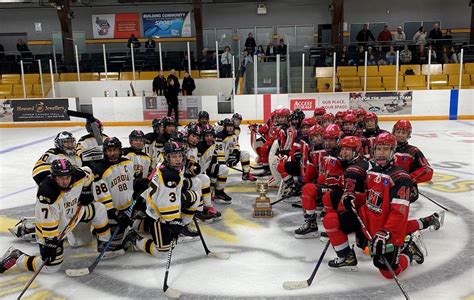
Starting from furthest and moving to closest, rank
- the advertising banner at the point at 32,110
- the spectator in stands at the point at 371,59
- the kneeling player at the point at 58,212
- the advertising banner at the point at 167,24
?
1. the advertising banner at the point at 167,24
2. the spectator in stands at the point at 371,59
3. the advertising banner at the point at 32,110
4. the kneeling player at the point at 58,212

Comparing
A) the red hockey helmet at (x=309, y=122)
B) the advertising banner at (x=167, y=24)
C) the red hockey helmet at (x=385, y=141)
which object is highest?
the advertising banner at (x=167, y=24)

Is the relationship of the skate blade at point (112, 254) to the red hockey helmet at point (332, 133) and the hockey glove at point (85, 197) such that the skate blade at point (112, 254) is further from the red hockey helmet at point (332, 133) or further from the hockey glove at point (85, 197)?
the red hockey helmet at point (332, 133)

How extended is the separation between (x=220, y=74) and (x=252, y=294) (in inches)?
509

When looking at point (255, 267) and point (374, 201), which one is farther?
point (255, 267)

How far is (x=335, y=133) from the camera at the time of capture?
13.7 ft

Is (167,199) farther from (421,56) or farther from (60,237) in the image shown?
(421,56)

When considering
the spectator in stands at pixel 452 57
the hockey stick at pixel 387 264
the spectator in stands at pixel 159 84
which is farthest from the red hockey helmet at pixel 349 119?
the spectator in stands at pixel 452 57

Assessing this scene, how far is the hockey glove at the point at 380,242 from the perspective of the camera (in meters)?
3.05

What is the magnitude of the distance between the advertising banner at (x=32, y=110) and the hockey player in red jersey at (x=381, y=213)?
40.1ft

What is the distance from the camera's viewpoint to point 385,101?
13.0 m

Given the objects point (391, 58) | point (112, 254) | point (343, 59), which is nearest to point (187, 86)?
point (343, 59)

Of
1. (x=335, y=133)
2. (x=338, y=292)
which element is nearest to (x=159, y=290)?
(x=338, y=292)

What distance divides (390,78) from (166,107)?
701cm

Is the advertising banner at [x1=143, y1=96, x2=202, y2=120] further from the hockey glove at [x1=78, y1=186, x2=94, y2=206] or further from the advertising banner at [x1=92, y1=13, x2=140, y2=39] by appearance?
the hockey glove at [x1=78, y1=186, x2=94, y2=206]
